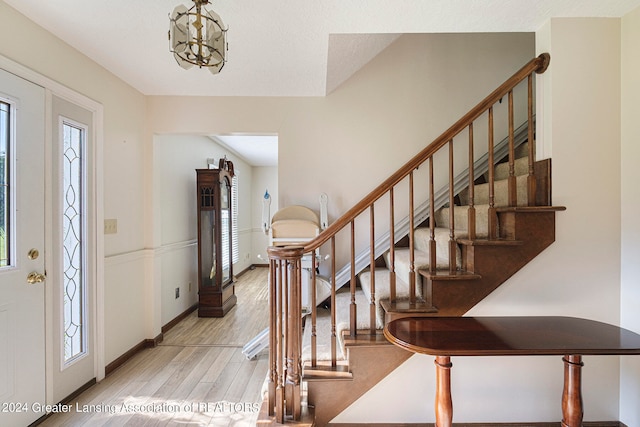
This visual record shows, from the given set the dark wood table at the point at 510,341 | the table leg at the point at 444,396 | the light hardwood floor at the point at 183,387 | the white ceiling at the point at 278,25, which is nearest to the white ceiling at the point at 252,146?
the white ceiling at the point at 278,25

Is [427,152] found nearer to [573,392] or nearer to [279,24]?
[279,24]

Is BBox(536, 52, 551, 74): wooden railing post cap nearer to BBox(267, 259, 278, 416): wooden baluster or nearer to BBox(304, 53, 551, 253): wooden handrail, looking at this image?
BBox(304, 53, 551, 253): wooden handrail

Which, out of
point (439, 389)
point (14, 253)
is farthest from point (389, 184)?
point (14, 253)

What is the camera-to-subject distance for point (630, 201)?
5.39ft

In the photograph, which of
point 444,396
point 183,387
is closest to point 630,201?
point 444,396

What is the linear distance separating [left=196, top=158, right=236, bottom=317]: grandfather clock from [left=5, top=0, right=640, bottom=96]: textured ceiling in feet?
4.87

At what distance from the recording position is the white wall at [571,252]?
1690mm

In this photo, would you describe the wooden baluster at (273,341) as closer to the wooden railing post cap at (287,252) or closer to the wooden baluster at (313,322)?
the wooden railing post cap at (287,252)

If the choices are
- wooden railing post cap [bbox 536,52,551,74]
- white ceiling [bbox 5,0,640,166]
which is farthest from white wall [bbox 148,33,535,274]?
wooden railing post cap [bbox 536,52,551,74]

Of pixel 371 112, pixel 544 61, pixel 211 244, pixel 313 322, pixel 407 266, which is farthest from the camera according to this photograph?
pixel 211 244

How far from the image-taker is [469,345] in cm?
121

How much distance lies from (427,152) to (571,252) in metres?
1.05

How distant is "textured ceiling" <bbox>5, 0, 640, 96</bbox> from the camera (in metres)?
1.59

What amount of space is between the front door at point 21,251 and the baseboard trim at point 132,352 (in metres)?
0.54
